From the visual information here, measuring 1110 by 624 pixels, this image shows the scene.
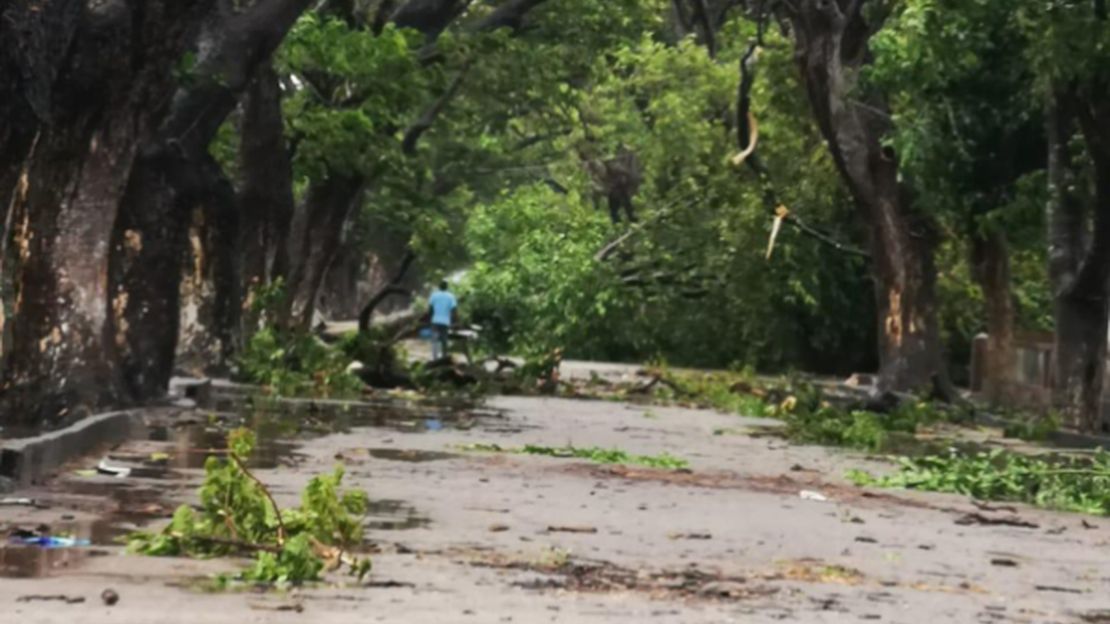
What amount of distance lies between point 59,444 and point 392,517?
4603 mm

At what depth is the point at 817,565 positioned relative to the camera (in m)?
12.5

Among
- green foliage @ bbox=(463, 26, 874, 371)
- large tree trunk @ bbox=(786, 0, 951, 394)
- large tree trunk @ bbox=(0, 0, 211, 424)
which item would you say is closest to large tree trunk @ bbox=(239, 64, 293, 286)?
large tree trunk @ bbox=(786, 0, 951, 394)

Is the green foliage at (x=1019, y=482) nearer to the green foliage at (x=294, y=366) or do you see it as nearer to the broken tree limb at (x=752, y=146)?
the green foliage at (x=294, y=366)

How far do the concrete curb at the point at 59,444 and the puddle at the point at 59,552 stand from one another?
8.16 ft

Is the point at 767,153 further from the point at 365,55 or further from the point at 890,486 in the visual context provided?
the point at 890,486

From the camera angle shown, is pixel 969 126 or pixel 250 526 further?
pixel 969 126

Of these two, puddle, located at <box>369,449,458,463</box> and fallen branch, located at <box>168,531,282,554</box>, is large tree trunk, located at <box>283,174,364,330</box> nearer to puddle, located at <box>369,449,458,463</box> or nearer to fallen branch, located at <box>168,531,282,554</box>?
puddle, located at <box>369,449,458,463</box>

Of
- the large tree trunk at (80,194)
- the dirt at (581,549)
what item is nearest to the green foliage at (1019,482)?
the dirt at (581,549)

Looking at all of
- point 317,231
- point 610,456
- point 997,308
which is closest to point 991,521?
point 610,456

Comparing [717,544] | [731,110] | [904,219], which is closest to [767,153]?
[731,110]

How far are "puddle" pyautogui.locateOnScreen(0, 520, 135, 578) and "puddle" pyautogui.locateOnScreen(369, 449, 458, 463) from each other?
24.9ft

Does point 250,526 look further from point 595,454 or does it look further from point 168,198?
point 168,198

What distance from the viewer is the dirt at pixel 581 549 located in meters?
10.0

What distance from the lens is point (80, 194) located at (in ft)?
69.6
